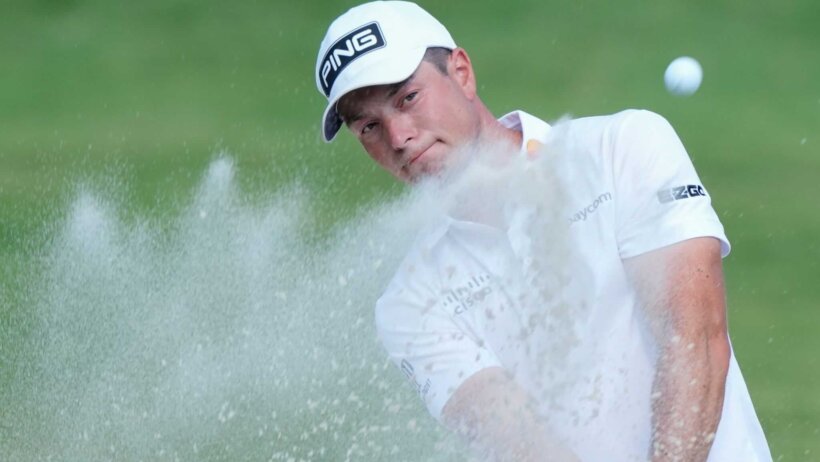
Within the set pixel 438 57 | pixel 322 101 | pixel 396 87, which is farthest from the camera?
pixel 322 101

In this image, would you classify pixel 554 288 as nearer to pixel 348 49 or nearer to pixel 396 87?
pixel 396 87

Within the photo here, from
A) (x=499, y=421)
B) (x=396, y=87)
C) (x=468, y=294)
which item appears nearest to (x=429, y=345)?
(x=468, y=294)

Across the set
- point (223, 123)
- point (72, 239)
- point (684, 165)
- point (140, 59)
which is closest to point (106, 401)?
point (72, 239)

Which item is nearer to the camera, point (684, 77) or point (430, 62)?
point (430, 62)

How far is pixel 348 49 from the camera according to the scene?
3021mm

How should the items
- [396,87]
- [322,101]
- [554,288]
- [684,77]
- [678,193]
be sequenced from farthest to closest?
1. [322,101]
2. [684,77]
3. [396,87]
4. [554,288]
5. [678,193]

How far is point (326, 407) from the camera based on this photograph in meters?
4.99

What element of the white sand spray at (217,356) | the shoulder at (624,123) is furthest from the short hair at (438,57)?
the white sand spray at (217,356)

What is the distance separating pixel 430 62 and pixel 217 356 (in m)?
2.31

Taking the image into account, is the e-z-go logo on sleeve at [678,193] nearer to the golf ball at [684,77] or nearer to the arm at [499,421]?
the arm at [499,421]

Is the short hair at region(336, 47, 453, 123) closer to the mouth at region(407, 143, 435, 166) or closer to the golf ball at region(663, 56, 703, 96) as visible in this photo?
the mouth at region(407, 143, 435, 166)

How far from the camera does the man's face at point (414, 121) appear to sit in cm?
297

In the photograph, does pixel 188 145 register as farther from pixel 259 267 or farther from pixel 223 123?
pixel 259 267

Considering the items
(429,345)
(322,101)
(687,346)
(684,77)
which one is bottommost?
(322,101)
